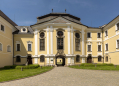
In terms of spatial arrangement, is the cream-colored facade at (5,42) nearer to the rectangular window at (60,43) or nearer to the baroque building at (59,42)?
the baroque building at (59,42)

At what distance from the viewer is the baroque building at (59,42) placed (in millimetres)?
26797

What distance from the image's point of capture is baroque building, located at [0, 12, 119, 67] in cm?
2680

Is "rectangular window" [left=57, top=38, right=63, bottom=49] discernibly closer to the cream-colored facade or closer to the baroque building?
the baroque building

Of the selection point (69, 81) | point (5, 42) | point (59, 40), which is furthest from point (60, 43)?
point (69, 81)

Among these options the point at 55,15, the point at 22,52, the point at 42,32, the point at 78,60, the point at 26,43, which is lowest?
the point at 78,60

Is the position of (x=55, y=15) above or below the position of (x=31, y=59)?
above

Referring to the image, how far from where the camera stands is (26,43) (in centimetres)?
3083

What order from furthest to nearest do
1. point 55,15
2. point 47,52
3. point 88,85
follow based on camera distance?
point 55,15 → point 47,52 → point 88,85

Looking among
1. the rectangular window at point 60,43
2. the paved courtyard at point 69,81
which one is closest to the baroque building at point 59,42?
the rectangular window at point 60,43

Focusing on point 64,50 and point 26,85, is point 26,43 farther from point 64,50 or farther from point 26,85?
point 26,85

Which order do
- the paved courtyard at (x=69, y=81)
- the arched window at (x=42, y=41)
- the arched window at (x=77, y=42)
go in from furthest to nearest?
the arched window at (x=77, y=42) < the arched window at (x=42, y=41) < the paved courtyard at (x=69, y=81)

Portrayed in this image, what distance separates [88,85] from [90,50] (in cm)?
2407

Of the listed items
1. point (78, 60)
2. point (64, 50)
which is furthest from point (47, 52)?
point (78, 60)

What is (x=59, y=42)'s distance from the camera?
2831 cm
